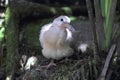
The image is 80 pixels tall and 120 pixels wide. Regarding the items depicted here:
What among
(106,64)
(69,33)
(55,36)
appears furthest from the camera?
(69,33)

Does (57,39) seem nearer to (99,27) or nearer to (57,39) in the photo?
(57,39)

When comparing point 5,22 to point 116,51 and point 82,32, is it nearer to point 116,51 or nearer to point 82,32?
point 82,32

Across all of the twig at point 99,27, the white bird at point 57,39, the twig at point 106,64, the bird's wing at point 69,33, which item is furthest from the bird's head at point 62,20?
the twig at point 106,64

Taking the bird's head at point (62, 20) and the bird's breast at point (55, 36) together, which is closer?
the bird's head at point (62, 20)

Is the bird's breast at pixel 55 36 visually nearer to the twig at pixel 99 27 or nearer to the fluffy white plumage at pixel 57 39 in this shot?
the fluffy white plumage at pixel 57 39

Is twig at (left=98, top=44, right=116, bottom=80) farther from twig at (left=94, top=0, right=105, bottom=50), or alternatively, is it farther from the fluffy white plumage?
the fluffy white plumage

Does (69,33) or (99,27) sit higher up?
(99,27)

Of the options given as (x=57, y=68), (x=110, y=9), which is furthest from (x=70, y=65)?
(x=110, y=9)

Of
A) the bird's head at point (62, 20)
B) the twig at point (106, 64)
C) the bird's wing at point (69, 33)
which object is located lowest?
the twig at point (106, 64)

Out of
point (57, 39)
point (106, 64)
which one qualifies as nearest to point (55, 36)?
point (57, 39)
